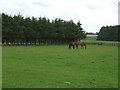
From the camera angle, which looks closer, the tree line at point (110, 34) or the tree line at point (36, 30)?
the tree line at point (36, 30)

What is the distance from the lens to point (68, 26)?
9325 centimetres

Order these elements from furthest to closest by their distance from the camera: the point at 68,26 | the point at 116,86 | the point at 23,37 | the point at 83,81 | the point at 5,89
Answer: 1. the point at 68,26
2. the point at 23,37
3. the point at 83,81
4. the point at 116,86
5. the point at 5,89

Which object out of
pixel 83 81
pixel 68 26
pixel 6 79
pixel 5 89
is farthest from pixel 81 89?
pixel 68 26

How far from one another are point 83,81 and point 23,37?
215ft

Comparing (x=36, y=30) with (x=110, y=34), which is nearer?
(x=36, y=30)

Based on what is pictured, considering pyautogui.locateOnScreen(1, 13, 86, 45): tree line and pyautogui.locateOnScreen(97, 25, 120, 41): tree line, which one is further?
pyautogui.locateOnScreen(97, 25, 120, 41): tree line

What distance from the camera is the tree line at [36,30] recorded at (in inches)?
2891

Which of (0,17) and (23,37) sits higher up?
(0,17)

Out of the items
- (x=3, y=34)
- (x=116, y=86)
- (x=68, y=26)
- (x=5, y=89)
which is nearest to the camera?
(x=5, y=89)

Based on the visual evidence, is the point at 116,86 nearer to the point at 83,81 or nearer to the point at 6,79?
the point at 83,81

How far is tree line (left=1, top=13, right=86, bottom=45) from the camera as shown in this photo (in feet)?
241

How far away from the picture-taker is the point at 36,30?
267ft

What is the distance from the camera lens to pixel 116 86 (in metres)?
10.8

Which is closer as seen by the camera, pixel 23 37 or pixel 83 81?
pixel 83 81
